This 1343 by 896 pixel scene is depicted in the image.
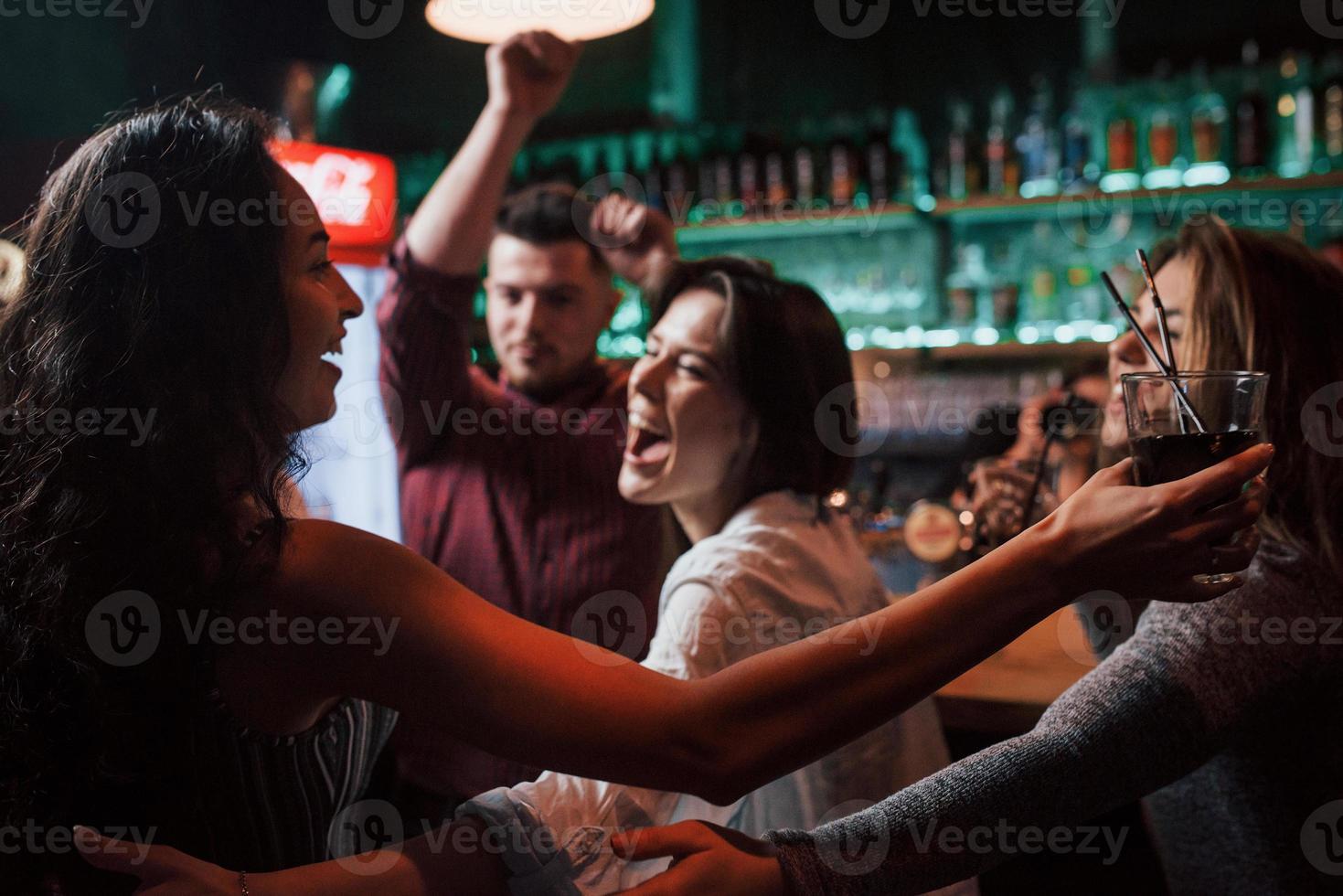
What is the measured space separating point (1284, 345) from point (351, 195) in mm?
3318

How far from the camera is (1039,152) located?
420 cm

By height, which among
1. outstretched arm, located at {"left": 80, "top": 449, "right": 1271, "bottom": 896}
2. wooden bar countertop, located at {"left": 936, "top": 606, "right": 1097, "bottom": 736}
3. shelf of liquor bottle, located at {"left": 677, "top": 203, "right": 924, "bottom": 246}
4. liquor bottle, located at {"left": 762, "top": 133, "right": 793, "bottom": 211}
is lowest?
wooden bar countertop, located at {"left": 936, "top": 606, "right": 1097, "bottom": 736}

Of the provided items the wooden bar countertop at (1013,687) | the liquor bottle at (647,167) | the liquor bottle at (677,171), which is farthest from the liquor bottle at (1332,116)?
the wooden bar countertop at (1013,687)

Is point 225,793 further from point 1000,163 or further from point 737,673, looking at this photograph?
point 1000,163

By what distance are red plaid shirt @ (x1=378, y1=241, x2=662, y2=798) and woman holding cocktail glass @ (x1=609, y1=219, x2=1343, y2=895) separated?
3.81 feet

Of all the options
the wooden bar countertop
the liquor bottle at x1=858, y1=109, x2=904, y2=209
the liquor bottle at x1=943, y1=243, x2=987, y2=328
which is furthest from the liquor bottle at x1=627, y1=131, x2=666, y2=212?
the wooden bar countertop

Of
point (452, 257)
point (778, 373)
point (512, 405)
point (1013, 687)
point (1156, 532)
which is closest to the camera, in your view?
point (1156, 532)

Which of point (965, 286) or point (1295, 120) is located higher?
point (1295, 120)

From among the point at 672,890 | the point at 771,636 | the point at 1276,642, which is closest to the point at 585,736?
the point at 672,890

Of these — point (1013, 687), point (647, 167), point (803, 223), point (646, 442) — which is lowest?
point (1013, 687)

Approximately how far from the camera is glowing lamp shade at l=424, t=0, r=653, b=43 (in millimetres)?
1848

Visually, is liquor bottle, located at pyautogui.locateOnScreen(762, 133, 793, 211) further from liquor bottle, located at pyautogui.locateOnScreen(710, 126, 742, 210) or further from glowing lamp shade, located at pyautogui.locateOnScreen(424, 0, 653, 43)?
glowing lamp shade, located at pyautogui.locateOnScreen(424, 0, 653, 43)

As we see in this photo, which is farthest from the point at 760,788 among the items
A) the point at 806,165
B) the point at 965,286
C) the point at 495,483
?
the point at 806,165

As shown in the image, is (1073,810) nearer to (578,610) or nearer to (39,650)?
(39,650)
